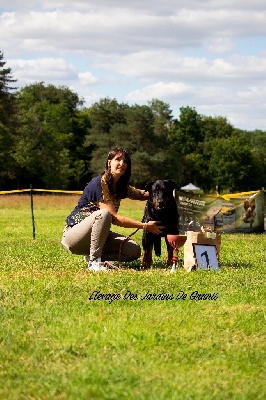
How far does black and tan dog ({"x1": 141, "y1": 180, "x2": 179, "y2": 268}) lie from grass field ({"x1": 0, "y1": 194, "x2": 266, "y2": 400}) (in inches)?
16.0

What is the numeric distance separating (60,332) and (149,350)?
2.05ft

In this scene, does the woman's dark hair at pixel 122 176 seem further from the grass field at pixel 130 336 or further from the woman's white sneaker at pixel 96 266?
the grass field at pixel 130 336

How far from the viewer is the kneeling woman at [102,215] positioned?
6.05 m

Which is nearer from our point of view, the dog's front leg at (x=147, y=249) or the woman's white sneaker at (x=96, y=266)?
the woman's white sneaker at (x=96, y=266)

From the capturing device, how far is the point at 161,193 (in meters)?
6.11

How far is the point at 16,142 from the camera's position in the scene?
174ft

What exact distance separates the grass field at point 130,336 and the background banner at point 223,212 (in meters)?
5.72

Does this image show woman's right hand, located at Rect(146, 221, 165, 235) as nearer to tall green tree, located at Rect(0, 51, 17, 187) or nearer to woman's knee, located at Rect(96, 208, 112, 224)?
woman's knee, located at Rect(96, 208, 112, 224)

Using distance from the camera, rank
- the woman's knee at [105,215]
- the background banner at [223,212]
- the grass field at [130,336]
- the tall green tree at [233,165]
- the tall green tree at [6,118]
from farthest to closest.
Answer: the tall green tree at [233,165], the tall green tree at [6,118], the background banner at [223,212], the woman's knee at [105,215], the grass field at [130,336]

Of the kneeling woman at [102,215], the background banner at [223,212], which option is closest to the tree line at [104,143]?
the background banner at [223,212]

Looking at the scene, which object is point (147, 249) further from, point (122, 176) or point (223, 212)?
point (223, 212)

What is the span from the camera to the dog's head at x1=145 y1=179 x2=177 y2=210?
6.06 metres

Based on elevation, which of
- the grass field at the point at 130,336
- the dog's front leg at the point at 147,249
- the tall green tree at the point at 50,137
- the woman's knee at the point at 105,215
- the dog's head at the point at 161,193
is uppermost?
the tall green tree at the point at 50,137

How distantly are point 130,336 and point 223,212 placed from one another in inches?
368
